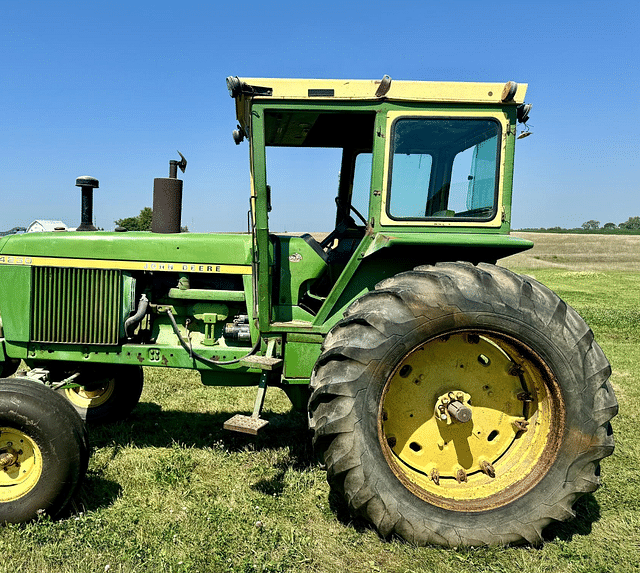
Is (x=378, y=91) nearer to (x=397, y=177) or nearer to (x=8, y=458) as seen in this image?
(x=397, y=177)

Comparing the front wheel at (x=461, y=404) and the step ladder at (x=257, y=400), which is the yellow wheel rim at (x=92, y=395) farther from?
the front wheel at (x=461, y=404)

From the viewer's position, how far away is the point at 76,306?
400 cm

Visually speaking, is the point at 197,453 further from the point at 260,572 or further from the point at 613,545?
the point at 613,545

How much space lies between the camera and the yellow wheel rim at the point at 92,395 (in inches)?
190

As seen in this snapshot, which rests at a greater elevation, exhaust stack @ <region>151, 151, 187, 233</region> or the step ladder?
exhaust stack @ <region>151, 151, 187, 233</region>

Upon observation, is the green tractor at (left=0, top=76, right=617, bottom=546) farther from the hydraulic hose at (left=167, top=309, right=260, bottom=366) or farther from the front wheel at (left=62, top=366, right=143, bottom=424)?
the front wheel at (left=62, top=366, right=143, bottom=424)

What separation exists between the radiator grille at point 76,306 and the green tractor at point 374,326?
12mm

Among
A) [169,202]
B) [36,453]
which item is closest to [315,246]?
[169,202]

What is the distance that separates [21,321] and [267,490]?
7.42 ft

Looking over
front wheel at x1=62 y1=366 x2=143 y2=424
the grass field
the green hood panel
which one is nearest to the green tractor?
the green hood panel

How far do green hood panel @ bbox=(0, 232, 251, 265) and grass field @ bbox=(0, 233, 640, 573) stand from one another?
1.55 meters

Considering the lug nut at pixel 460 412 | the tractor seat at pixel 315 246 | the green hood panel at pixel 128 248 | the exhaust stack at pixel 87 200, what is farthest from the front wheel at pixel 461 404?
the exhaust stack at pixel 87 200

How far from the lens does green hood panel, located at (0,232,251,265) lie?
13.2 feet

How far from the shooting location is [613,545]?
3.08 meters
